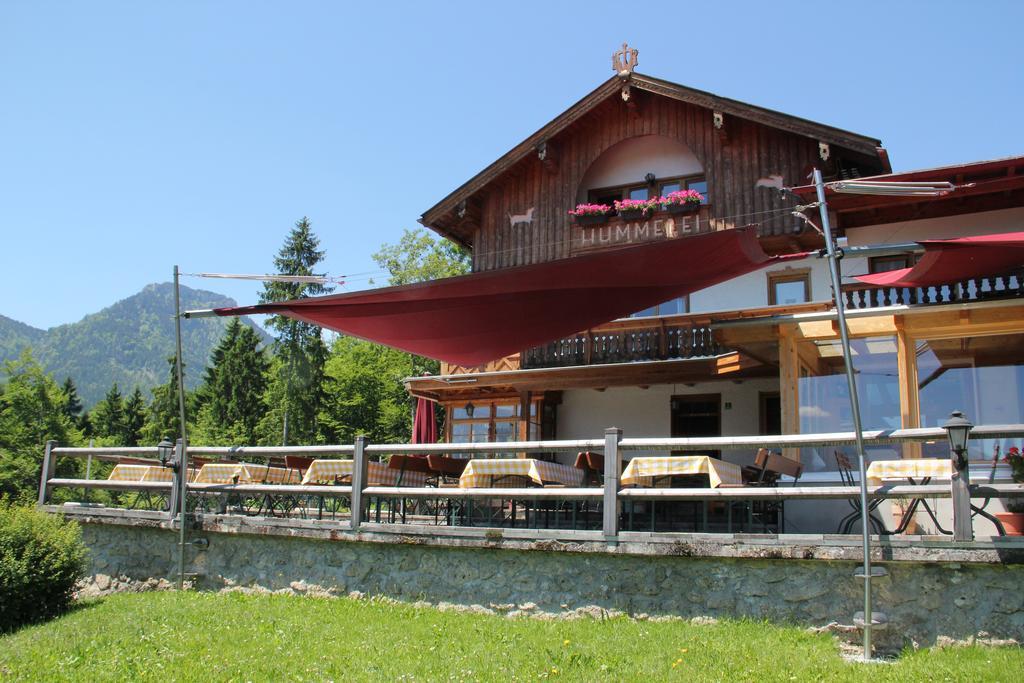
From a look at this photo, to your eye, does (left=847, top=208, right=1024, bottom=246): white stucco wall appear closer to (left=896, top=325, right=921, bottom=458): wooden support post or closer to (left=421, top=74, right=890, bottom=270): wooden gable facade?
(left=421, top=74, right=890, bottom=270): wooden gable facade

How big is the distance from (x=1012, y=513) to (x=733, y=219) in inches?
307

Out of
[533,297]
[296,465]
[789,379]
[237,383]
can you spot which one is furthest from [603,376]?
[237,383]

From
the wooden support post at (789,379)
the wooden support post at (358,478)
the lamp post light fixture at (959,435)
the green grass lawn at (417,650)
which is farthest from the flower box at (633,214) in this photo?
the lamp post light fixture at (959,435)

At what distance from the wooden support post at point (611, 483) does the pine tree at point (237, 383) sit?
3541 centimetres

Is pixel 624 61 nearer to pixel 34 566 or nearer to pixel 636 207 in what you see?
pixel 636 207

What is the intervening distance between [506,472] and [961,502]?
13.1 ft

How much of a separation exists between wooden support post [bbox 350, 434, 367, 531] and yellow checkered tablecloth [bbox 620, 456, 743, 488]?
2753 millimetres

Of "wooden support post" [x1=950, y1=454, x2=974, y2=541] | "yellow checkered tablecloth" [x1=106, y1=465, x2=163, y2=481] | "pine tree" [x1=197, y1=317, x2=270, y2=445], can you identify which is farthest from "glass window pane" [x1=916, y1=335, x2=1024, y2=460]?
"pine tree" [x1=197, y1=317, x2=270, y2=445]

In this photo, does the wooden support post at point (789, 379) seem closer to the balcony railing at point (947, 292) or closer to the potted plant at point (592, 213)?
the balcony railing at point (947, 292)

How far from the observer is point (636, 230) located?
14.8 m

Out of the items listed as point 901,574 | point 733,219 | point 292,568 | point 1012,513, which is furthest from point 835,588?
point 733,219

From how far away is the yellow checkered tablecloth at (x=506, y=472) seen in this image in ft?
28.3

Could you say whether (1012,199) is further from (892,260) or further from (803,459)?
(803,459)

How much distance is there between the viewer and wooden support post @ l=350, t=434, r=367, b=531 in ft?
29.7
